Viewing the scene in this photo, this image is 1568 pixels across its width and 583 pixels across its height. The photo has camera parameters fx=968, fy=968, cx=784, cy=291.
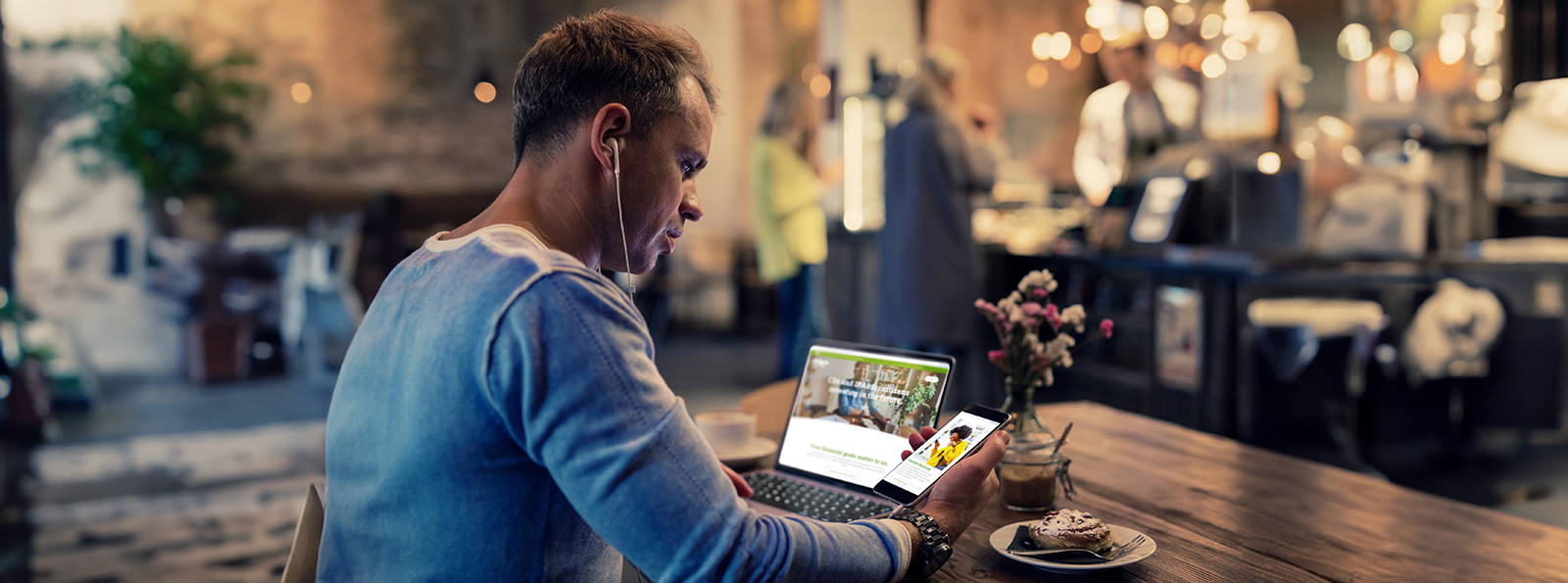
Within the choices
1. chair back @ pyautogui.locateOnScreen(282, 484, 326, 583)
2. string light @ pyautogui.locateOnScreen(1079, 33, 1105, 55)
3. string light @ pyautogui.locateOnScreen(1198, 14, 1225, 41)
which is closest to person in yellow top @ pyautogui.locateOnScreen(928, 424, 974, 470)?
chair back @ pyautogui.locateOnScreen(282, 484, 326, 583)

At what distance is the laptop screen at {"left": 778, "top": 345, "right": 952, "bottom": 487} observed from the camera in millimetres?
1236

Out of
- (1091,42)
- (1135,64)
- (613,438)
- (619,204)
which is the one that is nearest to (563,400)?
(613,438)

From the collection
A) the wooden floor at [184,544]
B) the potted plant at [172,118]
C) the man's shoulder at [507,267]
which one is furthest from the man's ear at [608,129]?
the potted plant at [172,118]

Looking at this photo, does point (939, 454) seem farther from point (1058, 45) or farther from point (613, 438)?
point (1058, 45)

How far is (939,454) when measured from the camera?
1123 mm

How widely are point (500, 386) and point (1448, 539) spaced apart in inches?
41.8

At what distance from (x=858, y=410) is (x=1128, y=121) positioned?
3642 mm

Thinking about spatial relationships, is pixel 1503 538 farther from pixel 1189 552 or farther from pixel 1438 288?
pixel 1438 288

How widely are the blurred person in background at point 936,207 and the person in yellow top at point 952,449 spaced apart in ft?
10.5

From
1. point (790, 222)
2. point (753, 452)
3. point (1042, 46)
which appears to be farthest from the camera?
point (1042, 46)

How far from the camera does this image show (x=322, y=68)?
273 inches

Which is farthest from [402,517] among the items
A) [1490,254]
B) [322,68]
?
[322,68]

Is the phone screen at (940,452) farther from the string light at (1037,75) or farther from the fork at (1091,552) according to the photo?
the string light at (1037,75)

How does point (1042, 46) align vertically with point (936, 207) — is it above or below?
above
